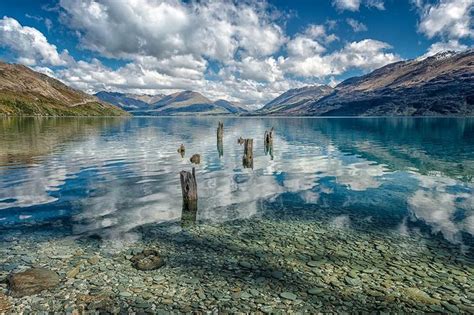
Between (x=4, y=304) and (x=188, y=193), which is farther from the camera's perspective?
(x=188, y=193)

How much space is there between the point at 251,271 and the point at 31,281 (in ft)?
27.7

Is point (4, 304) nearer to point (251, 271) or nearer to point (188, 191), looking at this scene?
point (251, 271)

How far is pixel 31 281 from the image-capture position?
12625 millimetres

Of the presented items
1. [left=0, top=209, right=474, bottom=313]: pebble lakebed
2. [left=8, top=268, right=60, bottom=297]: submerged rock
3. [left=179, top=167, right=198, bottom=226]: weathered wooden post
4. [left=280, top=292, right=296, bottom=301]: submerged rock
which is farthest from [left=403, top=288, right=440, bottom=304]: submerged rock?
[left=179, top=167, right=198, bottom=226]: weathered wooden post

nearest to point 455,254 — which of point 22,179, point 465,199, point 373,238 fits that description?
point 373,238

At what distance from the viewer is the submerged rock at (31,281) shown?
12109mm

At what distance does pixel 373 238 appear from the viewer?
59.5 feet

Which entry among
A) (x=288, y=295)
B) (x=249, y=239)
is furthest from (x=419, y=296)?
(x=249, y=239)

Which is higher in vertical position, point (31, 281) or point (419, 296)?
point (31, 281)

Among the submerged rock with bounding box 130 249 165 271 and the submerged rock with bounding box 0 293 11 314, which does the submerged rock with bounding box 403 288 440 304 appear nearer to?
the submerged rock with bounding box 130 249 165 271

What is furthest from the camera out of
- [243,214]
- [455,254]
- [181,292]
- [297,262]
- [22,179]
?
[22,179]

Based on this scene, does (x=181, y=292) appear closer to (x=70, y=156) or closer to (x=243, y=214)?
(x=243, y=214)

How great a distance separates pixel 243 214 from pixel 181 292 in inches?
406

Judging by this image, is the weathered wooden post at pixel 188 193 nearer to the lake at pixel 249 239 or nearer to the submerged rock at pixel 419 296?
the lake at pixel 249 239
